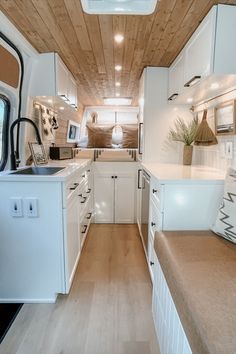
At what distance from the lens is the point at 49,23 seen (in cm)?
167

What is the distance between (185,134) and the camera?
2543mm

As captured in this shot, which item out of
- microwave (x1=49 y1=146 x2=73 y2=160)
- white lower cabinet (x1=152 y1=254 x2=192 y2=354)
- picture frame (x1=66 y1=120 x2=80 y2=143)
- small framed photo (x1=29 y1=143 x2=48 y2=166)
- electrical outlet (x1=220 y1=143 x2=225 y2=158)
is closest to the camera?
white lower cabinet (x1=152 y1=254 x2=192 y2=354)

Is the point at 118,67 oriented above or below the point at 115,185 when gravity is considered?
above

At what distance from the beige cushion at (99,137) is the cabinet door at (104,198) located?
4.25ft

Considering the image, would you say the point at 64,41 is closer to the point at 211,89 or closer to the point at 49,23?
the point at 49,23

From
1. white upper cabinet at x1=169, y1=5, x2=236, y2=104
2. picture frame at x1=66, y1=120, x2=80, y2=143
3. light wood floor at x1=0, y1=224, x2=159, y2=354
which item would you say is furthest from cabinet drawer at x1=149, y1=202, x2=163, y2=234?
picture frame at x1=66, y1=120, x2=80, y2=143

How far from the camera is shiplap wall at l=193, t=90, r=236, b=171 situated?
188 cm

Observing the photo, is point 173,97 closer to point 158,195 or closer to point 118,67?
point 118,67

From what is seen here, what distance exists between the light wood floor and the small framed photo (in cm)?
116

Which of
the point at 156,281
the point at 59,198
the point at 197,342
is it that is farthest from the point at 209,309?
the point at 59,198

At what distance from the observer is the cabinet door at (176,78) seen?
2139mm

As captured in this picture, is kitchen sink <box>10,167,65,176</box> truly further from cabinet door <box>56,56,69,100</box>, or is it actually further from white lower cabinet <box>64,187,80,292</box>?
cabinet door <box>56,56,69,100</box>

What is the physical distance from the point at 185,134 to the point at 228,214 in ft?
4.47

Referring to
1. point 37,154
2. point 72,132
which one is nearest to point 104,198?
point 37,154
